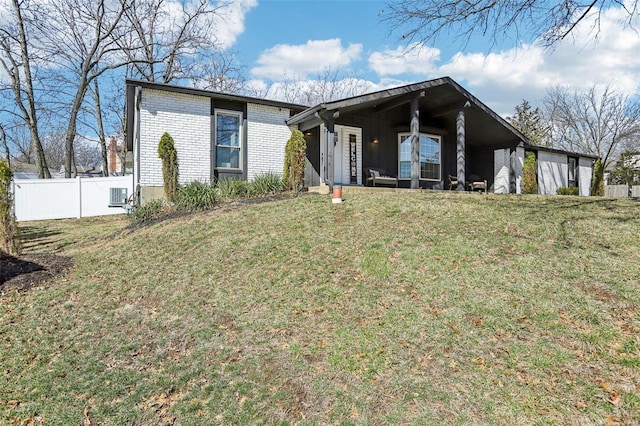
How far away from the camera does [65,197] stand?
49.2ft

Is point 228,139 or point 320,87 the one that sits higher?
point 320,87

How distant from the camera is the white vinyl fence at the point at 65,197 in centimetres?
1438

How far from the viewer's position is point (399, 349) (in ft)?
11.8

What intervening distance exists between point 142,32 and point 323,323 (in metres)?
24.0

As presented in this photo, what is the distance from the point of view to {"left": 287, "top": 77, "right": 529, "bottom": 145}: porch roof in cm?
1070

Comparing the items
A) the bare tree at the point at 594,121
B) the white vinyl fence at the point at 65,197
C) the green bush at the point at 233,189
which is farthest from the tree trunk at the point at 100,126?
the bare tree at the point at 594,121

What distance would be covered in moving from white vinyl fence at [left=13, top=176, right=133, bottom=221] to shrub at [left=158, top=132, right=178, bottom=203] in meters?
6.43

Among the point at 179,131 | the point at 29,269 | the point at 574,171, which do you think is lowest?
the point at 29,269

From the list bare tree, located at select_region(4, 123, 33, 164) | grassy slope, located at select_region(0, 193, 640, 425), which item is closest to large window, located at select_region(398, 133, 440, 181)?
grassy slope, located at select_region(0, 193, 640, 425)

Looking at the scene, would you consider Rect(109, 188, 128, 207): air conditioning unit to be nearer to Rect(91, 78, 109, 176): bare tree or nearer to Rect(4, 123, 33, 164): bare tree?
Rect(91, 78, 109, 176): bare tree

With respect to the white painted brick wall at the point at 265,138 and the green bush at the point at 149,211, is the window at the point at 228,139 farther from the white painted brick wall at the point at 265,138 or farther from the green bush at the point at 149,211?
the green bush at the point at 149,211

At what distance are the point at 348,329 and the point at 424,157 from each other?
36.8ft

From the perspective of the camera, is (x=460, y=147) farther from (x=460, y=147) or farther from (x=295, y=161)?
(x=295, y=161)

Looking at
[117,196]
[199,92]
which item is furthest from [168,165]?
[117,196]
